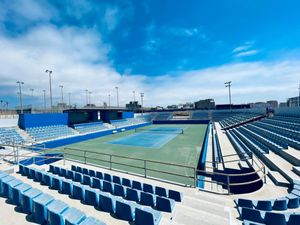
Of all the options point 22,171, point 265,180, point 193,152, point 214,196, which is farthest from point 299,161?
point 22,171

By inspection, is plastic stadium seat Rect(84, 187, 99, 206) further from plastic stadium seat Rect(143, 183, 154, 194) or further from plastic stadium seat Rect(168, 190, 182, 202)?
plastic stadium seat Rect(168, 190, 182, 202)

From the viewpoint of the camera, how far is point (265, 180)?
6957mm

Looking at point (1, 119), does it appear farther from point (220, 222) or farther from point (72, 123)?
point (220, 222)

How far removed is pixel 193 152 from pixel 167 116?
41.9m

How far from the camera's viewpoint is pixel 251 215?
13.8ft

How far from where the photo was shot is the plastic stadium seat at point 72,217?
11.9 feet

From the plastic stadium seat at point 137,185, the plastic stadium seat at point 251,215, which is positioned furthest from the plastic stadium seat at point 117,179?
the plastic stadium seat at point 251,215

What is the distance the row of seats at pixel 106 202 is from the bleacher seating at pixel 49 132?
57.9 feet

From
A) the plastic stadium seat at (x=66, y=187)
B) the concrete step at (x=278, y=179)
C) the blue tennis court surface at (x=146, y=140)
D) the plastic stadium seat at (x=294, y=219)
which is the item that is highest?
the plastic stadium seat at (x=294, y=219)

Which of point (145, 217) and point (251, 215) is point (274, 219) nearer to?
point (251, 215)

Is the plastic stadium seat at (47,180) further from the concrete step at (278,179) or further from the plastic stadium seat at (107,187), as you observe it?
the concrete step at (278,179)

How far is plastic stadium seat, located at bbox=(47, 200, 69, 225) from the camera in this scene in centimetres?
374

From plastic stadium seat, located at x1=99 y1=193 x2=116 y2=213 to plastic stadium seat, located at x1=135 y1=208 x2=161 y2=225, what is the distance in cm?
95

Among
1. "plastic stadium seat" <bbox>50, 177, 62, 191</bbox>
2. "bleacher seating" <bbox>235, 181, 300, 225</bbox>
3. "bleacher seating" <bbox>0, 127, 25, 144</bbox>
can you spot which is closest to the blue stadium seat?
"plastic stadium seat" <bbox>50, 177, 62, 191</bbox>
